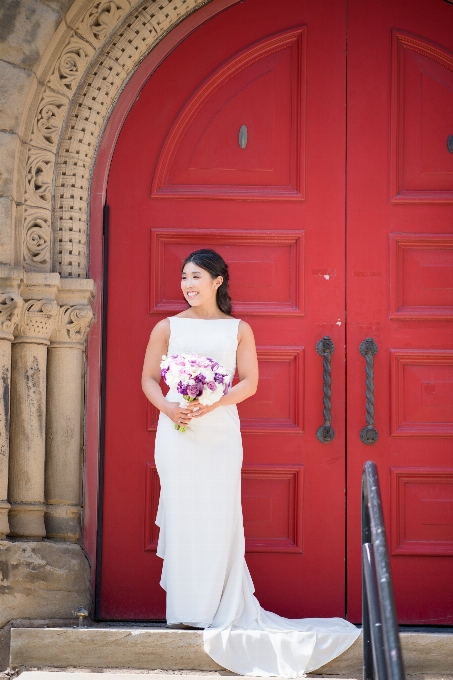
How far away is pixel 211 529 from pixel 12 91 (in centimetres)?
238

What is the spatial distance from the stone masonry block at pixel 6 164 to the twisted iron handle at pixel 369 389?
1.99 meters

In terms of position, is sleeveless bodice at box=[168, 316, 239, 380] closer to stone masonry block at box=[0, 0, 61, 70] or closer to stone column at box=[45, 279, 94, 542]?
stone column at box=[45, 279, 94, 542]

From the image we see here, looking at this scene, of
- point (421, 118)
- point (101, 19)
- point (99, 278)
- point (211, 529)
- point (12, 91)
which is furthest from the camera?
point (421, 118)

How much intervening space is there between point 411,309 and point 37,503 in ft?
7.22

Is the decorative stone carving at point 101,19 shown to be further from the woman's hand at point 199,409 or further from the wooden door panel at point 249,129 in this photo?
the woman's hand at point 199,409

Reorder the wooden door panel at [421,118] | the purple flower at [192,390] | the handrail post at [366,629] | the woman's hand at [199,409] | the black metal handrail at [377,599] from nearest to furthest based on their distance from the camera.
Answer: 1. the black metal handrail at [377,599]
2. the handrail post at [366,629]
3. the purple flower at [192,390]
4. the woman's hand at [199,409]
5. the wooden door panel at [421,118]

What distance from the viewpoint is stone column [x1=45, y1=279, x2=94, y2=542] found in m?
5.01

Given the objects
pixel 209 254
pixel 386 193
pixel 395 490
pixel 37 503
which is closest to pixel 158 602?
pixel 37 503

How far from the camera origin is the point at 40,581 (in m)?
4.78

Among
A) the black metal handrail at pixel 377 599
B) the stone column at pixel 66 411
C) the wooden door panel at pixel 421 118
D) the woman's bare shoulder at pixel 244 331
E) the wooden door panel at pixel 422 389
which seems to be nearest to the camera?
the black metal handrail at pixel 377 599

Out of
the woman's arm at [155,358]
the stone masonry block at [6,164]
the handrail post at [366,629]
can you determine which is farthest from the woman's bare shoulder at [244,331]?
the handrail post at [366,629]

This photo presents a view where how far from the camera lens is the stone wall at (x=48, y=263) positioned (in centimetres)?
484

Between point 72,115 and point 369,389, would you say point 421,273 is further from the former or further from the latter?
point 72,115

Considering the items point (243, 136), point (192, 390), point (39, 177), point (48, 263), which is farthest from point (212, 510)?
point (243, 136)
